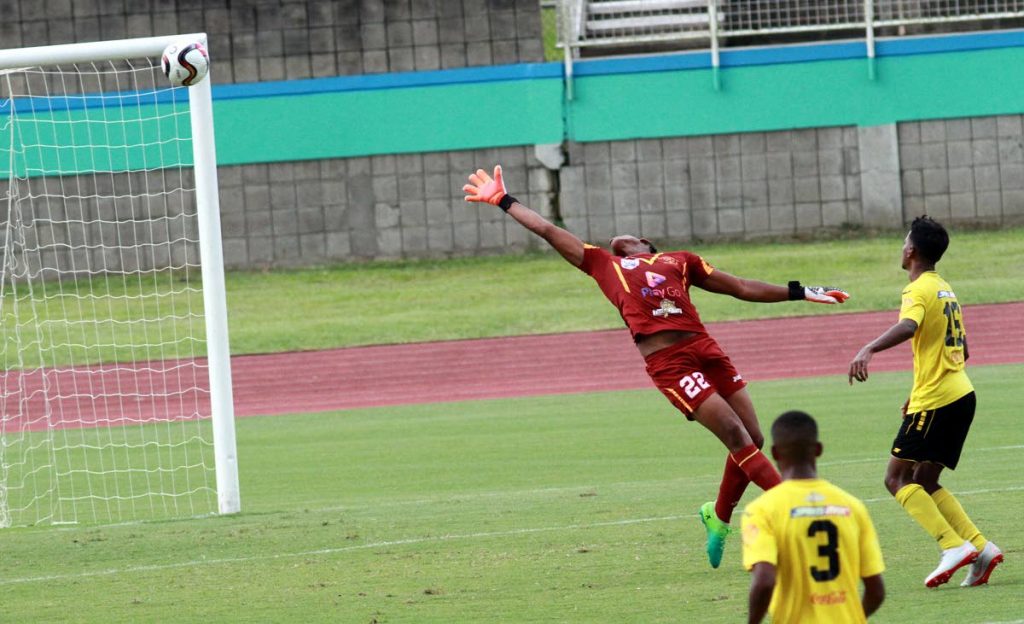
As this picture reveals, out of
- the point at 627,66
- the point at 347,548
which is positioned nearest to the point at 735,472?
the point at 347,548

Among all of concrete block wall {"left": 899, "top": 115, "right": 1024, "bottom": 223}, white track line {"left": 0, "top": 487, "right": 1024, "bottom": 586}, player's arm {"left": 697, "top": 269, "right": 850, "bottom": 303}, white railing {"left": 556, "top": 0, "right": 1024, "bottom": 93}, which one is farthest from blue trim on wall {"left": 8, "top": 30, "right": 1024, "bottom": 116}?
player's arm {"left": 697, "top": 269, "right": 850, "bottom": 303}

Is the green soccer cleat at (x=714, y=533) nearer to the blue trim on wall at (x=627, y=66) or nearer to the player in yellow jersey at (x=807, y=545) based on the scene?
the player in yellow jersey at (x=807, y=545)

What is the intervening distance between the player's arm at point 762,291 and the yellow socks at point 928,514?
4.77 ft

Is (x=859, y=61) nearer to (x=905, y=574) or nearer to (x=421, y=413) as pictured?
(x=421, y=413)

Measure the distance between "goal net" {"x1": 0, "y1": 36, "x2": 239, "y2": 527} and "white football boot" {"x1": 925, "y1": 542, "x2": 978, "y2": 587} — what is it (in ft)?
20.7

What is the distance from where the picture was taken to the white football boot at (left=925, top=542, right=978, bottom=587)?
25.6ft

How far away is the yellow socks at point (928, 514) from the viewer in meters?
7.93

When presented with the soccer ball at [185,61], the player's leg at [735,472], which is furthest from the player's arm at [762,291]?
the soccer ball at [185,61]

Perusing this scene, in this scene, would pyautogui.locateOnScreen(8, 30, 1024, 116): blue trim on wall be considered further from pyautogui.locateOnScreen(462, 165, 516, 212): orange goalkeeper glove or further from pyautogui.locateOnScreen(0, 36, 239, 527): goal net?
pyautogui.locateOnScreen(462, 165, 516, 212): orange goalkeeper glove

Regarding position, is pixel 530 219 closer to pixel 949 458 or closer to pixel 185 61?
pixel 949 458

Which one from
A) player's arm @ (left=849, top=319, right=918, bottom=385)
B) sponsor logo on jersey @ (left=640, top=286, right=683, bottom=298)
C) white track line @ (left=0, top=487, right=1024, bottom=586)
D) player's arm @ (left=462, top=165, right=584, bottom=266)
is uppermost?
player's arm @ (left=462, top=165, right=584, bottom=266)

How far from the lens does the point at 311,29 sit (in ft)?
97.4

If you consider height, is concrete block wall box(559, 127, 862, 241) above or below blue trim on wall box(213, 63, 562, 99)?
below

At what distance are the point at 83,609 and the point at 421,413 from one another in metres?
11.1
